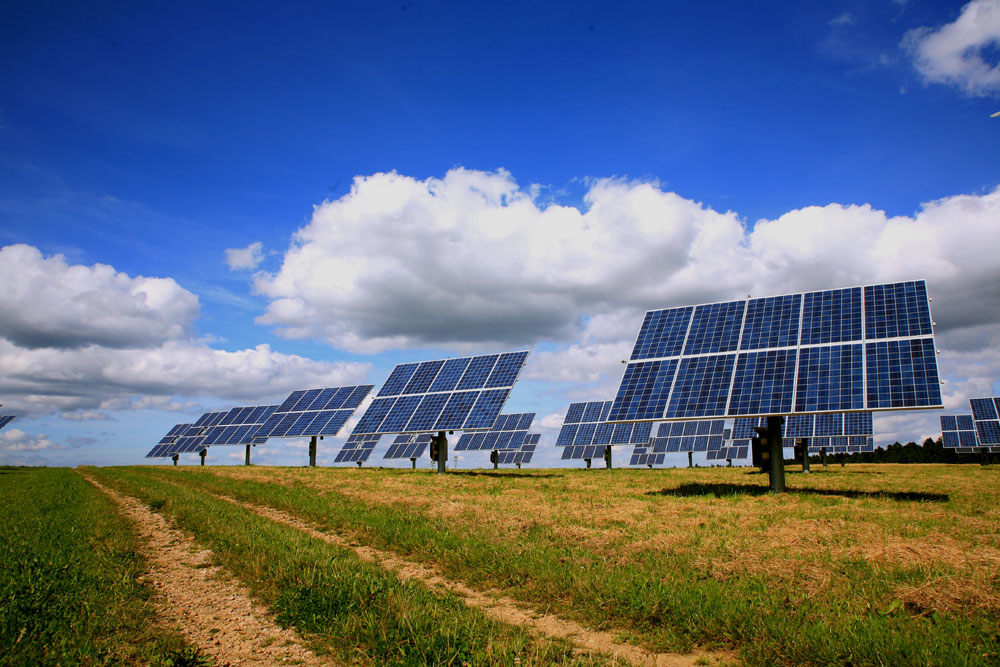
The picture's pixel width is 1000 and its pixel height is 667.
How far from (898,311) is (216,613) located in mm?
23117

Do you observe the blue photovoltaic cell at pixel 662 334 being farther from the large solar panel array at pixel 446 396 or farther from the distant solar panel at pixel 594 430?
the distant solar panel at pixel 594 430

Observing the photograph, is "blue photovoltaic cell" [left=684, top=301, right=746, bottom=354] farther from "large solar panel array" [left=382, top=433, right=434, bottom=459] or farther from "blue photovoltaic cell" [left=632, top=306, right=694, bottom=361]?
"large solar panel array" [left=382, top=433, right=434, bottom=459]

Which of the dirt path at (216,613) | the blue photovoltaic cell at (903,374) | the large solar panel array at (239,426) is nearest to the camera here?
the dirt path at (216,613)

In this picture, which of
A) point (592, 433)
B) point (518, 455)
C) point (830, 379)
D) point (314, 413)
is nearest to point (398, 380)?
point (314, 413)

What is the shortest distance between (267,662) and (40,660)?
221 centimetres

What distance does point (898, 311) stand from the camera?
20.9 metres

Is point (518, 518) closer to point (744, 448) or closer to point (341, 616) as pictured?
point (341, 616)

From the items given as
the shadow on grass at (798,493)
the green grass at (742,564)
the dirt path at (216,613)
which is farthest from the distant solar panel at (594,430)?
the dirt path at (216,613)

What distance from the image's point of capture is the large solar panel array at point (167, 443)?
68075 millimetres

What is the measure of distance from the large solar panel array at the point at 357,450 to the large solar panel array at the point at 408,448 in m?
2.26

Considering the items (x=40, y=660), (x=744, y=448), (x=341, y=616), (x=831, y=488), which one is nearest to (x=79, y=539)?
(x=40, y=660)

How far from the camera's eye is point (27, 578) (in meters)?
8.38

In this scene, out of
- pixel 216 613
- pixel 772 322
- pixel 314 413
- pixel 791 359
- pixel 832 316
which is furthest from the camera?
pixel 314 413

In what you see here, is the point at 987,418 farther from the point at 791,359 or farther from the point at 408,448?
the point at 408,448
